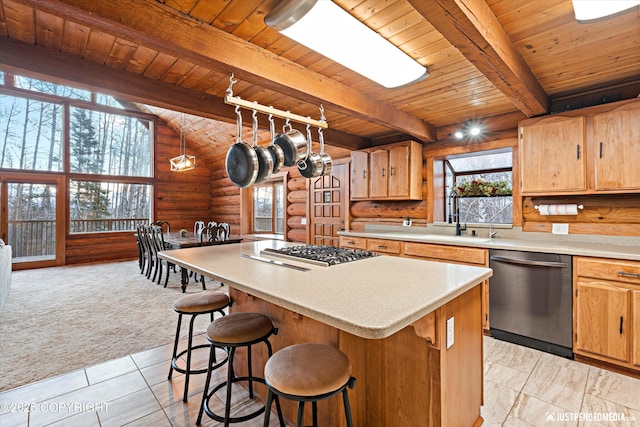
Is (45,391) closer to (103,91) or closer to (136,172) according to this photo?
(103,91)

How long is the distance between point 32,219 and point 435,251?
25.8ft

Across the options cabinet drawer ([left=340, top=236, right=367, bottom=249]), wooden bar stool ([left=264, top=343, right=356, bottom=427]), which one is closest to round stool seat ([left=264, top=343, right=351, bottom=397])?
wooden bar stool ([left=264, top=343, right=356, bottom=427])

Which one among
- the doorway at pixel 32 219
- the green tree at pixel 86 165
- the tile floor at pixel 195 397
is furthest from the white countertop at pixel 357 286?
the green tree at pixel 86 165

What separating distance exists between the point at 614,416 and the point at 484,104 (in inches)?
107

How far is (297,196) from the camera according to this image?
6.07m

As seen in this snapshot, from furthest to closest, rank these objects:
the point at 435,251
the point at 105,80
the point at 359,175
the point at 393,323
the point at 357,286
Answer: the point at 359,175 → the point at 435,251 → the point at 105,80 → the point at 357,286 → the point at 393,323

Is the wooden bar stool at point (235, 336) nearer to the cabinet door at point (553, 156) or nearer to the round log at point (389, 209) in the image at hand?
the cabinet door at point (553, 156)

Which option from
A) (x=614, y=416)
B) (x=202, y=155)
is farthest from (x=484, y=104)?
(x=202, y=155)

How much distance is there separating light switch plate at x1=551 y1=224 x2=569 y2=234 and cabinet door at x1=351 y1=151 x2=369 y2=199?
218 cm

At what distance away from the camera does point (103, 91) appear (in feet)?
7.98

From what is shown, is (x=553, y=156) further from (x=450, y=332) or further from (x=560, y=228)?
(x=450, y=332)

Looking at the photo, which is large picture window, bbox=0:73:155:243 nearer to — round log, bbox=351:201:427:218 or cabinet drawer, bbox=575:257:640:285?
round log, bbox=351:201:427:218

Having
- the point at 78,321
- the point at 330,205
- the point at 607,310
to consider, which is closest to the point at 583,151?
the point at 607,310

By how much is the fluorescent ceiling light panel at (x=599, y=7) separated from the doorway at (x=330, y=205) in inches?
138
